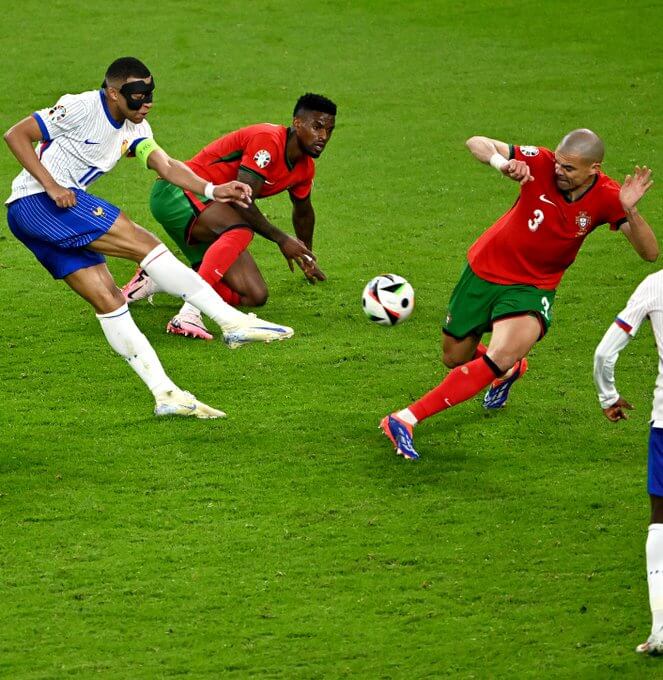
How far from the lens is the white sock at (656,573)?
4.96 metres

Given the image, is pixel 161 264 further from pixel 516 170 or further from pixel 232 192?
pixel 516 170

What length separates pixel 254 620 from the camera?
17.6 ft

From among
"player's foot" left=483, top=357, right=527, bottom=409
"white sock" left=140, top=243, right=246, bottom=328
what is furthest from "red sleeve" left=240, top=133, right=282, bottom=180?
"player's foot" left=483, top=357, right=527, bottom=409

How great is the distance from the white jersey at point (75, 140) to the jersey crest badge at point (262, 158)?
5.41 feet

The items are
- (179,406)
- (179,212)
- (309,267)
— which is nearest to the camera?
(179,406)

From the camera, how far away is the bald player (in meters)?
6.83

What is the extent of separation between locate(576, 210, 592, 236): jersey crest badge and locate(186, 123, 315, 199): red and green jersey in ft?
9.01

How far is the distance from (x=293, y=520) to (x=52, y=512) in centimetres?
120

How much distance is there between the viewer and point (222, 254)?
29.7 ft

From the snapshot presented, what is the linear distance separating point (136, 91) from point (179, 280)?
1.12 m

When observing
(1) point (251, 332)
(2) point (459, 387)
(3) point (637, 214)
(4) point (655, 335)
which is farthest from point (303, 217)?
(4) point (655, 335)

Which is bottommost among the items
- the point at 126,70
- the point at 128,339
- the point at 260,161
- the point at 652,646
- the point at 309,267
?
the point at 652,646

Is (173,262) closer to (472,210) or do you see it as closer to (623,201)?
(623,201)

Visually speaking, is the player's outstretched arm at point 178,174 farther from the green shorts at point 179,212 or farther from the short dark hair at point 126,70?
the green shorts at point 179,212
